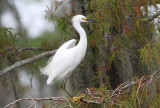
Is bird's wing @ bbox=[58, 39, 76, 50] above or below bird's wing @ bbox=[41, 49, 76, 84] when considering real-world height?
above

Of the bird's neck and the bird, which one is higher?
the bird's neck

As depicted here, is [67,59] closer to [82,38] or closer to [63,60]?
[63,60]

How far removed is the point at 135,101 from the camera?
135 cm

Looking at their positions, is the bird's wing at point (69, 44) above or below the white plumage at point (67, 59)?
above

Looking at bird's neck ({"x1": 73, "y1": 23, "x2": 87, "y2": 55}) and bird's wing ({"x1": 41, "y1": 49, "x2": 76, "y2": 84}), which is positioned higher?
bird's neck ({"x1": 73, "y1": 23, "x2": 87, "y2": 55})

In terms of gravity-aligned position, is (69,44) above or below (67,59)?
above

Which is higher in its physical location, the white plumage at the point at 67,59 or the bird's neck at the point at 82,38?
the bird's neck at the point at 82,38

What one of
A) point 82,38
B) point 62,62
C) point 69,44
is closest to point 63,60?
point 62,62

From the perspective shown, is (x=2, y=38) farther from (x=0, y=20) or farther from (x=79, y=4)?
(x=79, y=4)

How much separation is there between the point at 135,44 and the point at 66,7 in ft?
2.09

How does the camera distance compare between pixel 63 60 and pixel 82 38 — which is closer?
pixel 82 38

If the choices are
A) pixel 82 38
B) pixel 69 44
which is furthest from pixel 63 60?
pixel 82 38

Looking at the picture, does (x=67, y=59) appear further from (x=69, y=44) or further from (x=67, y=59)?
(x=69, y=44)

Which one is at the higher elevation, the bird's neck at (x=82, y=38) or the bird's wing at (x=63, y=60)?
the bird's neck at (x=82, y=38)
